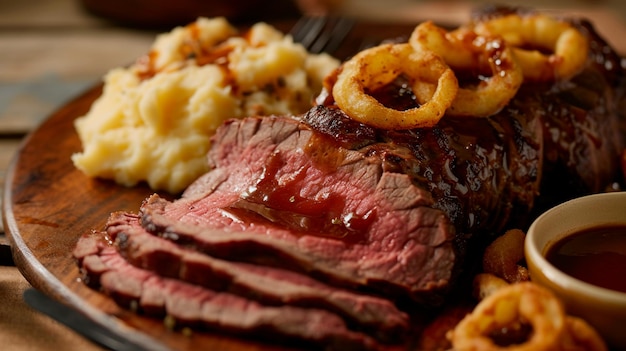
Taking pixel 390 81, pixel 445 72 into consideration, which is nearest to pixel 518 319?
pixel 445 72

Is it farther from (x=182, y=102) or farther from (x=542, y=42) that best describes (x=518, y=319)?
(x=182, y=102)

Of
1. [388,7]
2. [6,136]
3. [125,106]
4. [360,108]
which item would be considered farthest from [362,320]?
[388,7]

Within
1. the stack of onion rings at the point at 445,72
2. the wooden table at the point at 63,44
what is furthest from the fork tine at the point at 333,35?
the stack of onion rings at the point at 445,72

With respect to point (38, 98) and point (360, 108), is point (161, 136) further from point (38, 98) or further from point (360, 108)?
point (38, 98)

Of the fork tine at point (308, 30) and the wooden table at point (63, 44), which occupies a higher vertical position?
the fork tine at point (308, 30)

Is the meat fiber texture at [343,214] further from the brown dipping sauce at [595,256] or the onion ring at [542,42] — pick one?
the brown dipping sauce at [595,256]
